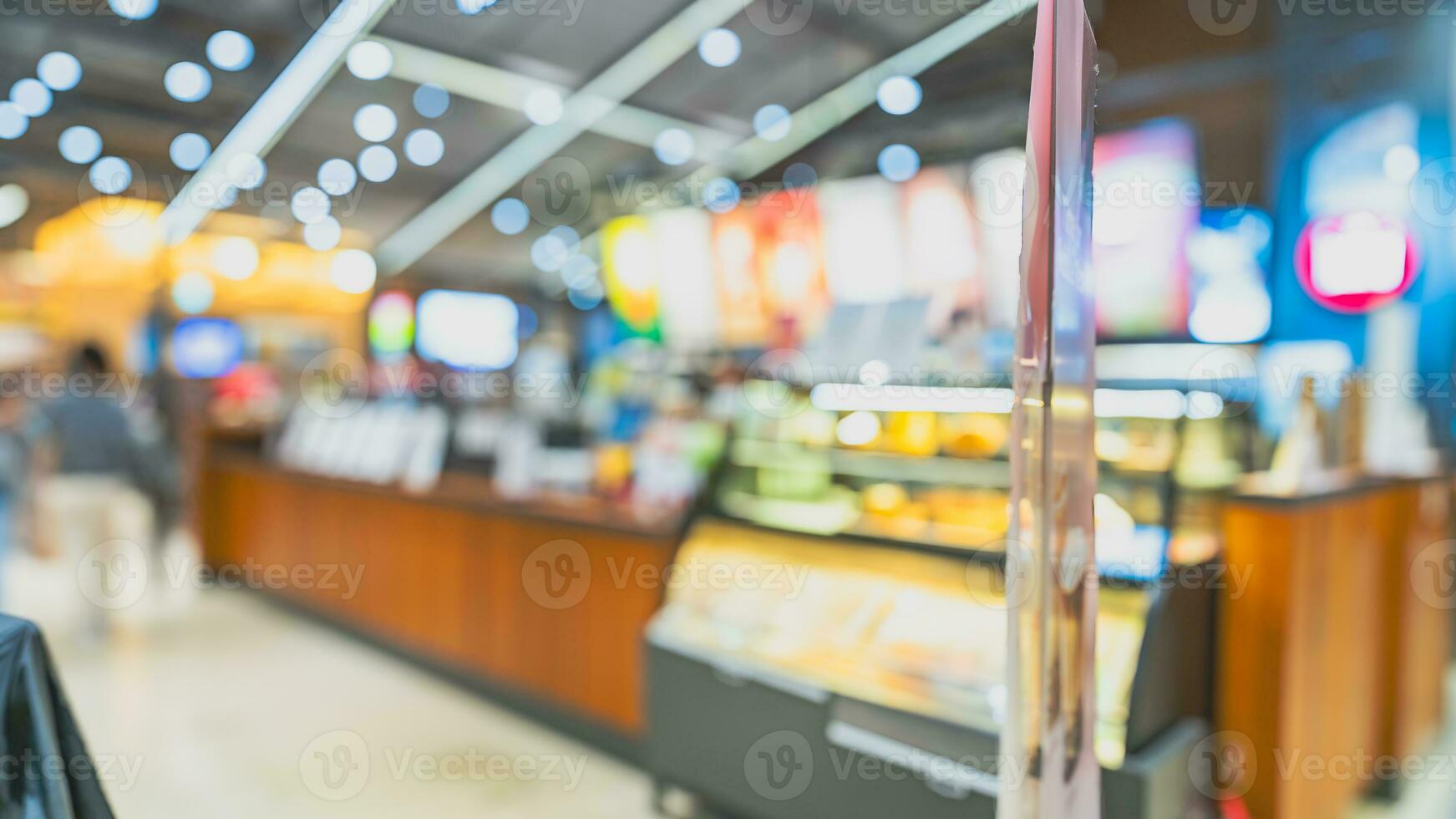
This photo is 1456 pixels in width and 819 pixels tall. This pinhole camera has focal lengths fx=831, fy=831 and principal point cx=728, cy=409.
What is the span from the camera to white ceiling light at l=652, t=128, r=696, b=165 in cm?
757

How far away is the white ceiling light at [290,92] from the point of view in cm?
519

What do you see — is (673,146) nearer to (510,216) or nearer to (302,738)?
(510,216)

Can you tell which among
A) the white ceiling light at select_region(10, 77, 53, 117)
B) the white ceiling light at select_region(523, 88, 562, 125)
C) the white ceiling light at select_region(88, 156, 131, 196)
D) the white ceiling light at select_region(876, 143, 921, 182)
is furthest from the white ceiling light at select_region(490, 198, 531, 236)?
the white ceiling light at select_region(876, 143, 921, 182)

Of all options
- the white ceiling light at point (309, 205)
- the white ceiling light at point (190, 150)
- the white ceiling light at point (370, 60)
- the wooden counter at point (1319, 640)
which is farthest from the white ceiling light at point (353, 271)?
the wooden counter at point (1319, 640)

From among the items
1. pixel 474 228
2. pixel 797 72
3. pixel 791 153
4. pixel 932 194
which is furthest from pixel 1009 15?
pixel 474 228

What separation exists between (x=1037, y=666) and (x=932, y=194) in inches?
136

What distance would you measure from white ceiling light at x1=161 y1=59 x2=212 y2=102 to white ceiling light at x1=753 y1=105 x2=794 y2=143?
398 centimetres

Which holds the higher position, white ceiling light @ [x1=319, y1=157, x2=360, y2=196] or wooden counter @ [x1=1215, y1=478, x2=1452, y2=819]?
white ceiling light @ [x1=319, y1=157, x2=360, y2=196]

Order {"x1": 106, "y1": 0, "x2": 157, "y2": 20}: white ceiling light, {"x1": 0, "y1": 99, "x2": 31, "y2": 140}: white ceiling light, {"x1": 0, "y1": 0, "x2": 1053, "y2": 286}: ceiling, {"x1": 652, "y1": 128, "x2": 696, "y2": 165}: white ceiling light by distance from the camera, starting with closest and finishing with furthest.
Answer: {"x1": 106, "y1": 0, "x2": 157, "y2": 20}: white ceiling light → {"x1": 0, "y1": 0, "x2": 1053, "y2": 286}: ceiling → {"x1": 0, "y1": 99, "x2": 31, "y2": 140}: white ceiling light → {"x1": 652, "y1": 128, "x2": 696, "y2": 165}: white ceiling light

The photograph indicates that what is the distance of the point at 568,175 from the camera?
8.78 metres

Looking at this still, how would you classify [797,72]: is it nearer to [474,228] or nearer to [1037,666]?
[1037,666]

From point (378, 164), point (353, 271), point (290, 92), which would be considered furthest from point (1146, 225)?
point (353, 271)

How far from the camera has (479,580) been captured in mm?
4031

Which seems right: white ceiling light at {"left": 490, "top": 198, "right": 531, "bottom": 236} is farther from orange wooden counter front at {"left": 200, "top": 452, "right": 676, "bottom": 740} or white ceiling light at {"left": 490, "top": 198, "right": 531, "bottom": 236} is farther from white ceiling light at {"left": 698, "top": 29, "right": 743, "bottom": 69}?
orange wooden counter front at {"left": 200, "top": 452, "right": 676, "bottom": 740}
